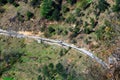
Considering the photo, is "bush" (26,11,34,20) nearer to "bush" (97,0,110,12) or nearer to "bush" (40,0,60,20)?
"bush" (40,0,60,20)

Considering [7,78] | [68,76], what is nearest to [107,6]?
[68,76]

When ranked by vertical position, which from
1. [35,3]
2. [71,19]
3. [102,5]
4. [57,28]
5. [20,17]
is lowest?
[20,17]

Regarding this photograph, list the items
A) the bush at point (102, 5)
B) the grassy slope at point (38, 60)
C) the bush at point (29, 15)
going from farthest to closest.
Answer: the bush at point (29, 15), the bush at point (102, 5), the grassy slope at point (38, 60)

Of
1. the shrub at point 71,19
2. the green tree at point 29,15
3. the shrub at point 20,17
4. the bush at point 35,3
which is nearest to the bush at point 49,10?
the bush at point 35,3

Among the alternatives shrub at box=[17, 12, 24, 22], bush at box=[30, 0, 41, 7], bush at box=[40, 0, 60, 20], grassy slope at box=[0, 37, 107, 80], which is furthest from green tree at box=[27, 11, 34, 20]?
grassy slope at box=[0, 37, 107, 80]

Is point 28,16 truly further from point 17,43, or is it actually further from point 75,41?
point 75,41

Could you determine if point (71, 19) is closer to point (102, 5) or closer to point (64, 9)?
point (64, 9)

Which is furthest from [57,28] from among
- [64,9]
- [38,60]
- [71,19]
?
[38,60]

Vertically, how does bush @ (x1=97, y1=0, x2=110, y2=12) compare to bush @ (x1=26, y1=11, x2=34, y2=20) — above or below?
above

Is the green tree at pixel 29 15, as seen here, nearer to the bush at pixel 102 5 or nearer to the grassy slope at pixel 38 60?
the grassy slope at pixel 38 60
